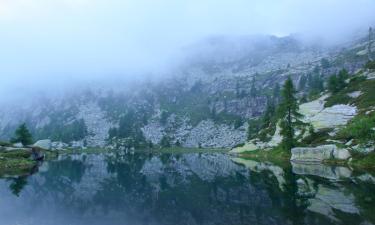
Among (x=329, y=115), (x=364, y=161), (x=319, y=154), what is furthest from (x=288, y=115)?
(x=364, y=161)

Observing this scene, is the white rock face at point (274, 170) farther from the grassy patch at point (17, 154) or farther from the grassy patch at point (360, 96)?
the grassy patch at point (17, 154)

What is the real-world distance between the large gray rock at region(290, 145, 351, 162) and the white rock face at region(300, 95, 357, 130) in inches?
546

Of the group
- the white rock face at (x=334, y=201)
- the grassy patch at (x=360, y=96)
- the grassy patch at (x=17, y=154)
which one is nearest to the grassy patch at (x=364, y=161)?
the grassy patch at (x=360, y=96)

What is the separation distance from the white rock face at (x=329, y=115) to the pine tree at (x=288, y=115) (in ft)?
23.7

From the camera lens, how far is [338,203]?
31953mm

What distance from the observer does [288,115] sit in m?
96.4

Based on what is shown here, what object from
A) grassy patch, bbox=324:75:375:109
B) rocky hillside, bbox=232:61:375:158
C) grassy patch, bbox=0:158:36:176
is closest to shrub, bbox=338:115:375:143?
rocky hillside, bbox=232:61:375:158

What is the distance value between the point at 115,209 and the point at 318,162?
191 ft

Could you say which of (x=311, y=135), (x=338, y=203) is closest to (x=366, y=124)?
(x=311, y=135)

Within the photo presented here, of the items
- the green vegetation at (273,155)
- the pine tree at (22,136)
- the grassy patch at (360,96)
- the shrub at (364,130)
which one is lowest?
the green vegetation at (273,155)

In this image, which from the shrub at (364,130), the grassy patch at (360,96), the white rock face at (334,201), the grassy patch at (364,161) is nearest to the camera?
the white rock face at (334,201)

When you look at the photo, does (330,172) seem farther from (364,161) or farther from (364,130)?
(364,130)

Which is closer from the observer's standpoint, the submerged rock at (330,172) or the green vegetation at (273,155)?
the submerged rock at (330,172)

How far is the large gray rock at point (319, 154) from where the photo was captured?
74.6 m
